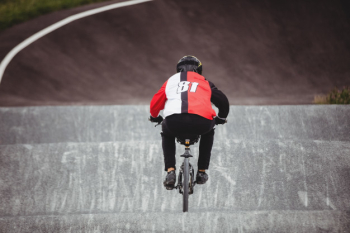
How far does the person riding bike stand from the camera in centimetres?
359

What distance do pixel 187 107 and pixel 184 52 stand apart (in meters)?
11.1

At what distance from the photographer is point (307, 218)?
3873 millimetres

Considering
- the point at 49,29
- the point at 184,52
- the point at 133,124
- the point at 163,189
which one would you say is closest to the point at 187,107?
the point at 163,189

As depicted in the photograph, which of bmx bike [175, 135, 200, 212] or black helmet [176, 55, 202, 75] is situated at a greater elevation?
black helmet [176, 55, 202, 75]

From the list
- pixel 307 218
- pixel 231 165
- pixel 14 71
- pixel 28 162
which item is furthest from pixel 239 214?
pixel 14 71

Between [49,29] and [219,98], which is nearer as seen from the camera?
[219,98]

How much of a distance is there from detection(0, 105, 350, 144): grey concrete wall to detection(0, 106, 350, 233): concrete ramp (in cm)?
161

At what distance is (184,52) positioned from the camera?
46.8 ft

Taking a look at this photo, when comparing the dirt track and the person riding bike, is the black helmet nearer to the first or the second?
the person riding bike

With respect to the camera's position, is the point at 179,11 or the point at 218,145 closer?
the point at 218,145

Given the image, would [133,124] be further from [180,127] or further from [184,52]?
[184,52]

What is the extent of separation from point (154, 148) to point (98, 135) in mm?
2331

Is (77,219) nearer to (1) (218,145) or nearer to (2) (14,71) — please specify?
(1) (218,145)

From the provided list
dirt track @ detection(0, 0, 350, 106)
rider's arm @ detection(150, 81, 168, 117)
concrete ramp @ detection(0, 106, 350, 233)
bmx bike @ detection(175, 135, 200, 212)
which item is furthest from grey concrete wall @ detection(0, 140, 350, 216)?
dirt track @ detection(0, 0, 350, 106)
